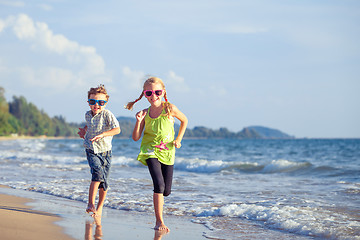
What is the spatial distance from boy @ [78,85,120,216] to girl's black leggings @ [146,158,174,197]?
0.80 metres

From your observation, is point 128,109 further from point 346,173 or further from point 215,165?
point 215,165

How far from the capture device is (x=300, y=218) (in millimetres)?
5941

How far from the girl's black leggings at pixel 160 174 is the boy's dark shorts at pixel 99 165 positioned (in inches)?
33.2

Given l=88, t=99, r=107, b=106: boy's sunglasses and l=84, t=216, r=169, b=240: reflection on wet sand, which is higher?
l=88, t=99, r=107, b=106: boy's sunglasses

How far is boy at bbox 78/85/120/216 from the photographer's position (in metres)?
5.42

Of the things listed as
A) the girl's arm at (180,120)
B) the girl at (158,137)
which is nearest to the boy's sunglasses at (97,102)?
the girl at (158,137)

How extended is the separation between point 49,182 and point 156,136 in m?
6.10

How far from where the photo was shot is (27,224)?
4.78m

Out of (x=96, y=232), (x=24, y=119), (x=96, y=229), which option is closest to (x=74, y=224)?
(x=96, y=229)

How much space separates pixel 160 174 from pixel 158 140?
0.39m

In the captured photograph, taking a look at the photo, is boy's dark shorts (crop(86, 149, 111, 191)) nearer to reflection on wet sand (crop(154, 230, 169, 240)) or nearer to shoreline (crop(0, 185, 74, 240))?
shoreline (crop(0, 185, 74, 240))

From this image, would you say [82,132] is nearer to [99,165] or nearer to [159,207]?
[99,165]

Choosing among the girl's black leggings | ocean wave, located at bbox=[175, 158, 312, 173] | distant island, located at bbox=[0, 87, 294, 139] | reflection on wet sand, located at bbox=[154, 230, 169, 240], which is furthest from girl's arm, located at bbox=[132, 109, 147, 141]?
distant island, located at bbox=[0, 87, 294, 139]

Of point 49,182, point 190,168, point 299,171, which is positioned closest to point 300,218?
point 49,182
